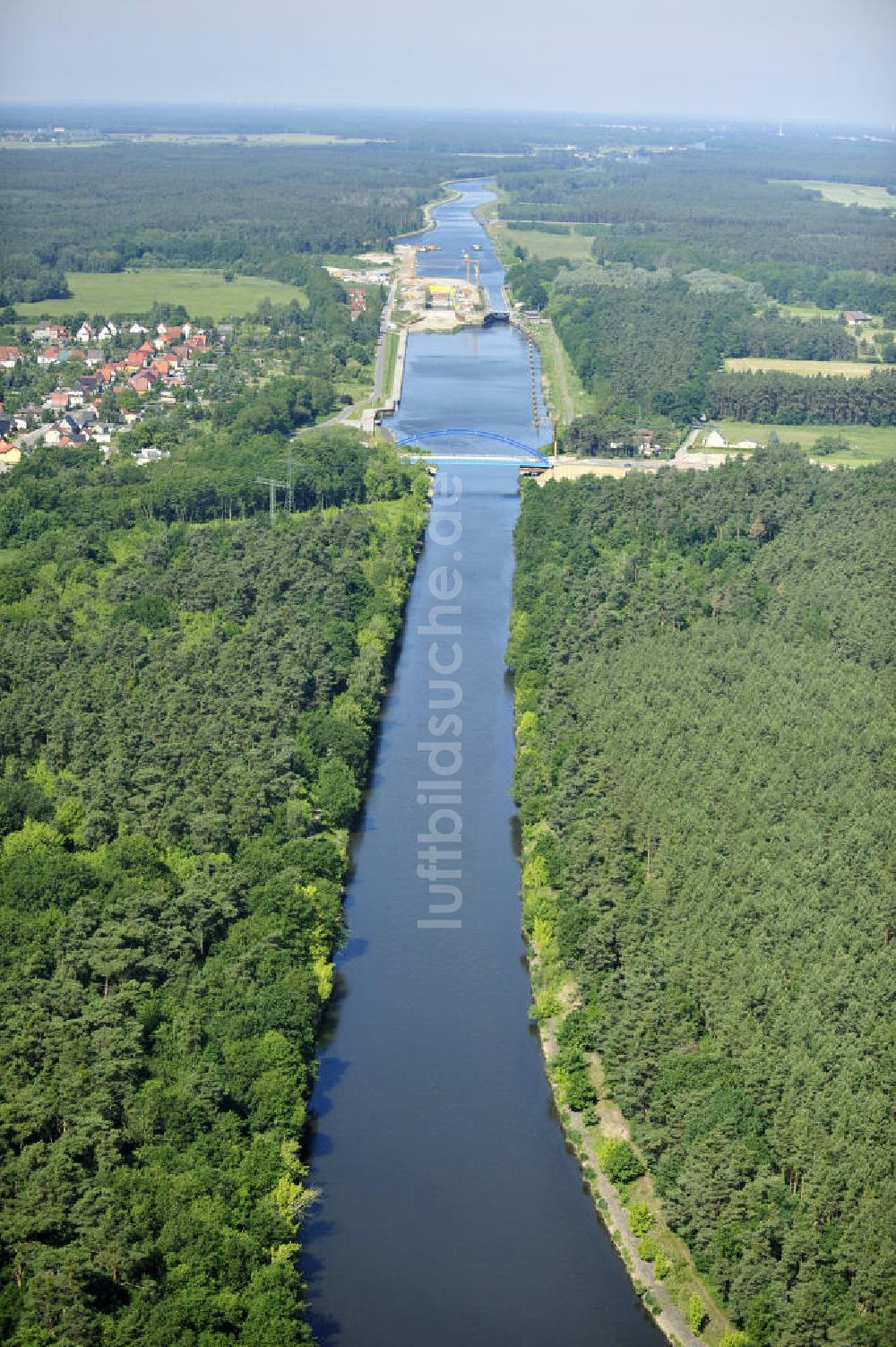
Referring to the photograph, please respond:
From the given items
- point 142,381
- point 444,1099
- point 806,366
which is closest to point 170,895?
point 444,1099

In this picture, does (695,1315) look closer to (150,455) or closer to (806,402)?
(150,455)

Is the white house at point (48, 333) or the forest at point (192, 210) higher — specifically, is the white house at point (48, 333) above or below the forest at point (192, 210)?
below

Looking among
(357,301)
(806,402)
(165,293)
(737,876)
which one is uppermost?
(165,293)

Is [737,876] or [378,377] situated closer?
[737,876]

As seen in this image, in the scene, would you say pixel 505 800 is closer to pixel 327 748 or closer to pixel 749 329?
pixel 327 748

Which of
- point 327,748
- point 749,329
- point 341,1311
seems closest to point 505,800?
point 327,748

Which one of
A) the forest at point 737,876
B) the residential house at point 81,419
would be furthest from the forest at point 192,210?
the forest at point 737,876

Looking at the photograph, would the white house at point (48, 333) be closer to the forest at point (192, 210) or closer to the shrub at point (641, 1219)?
the forest at point (192, 210)
